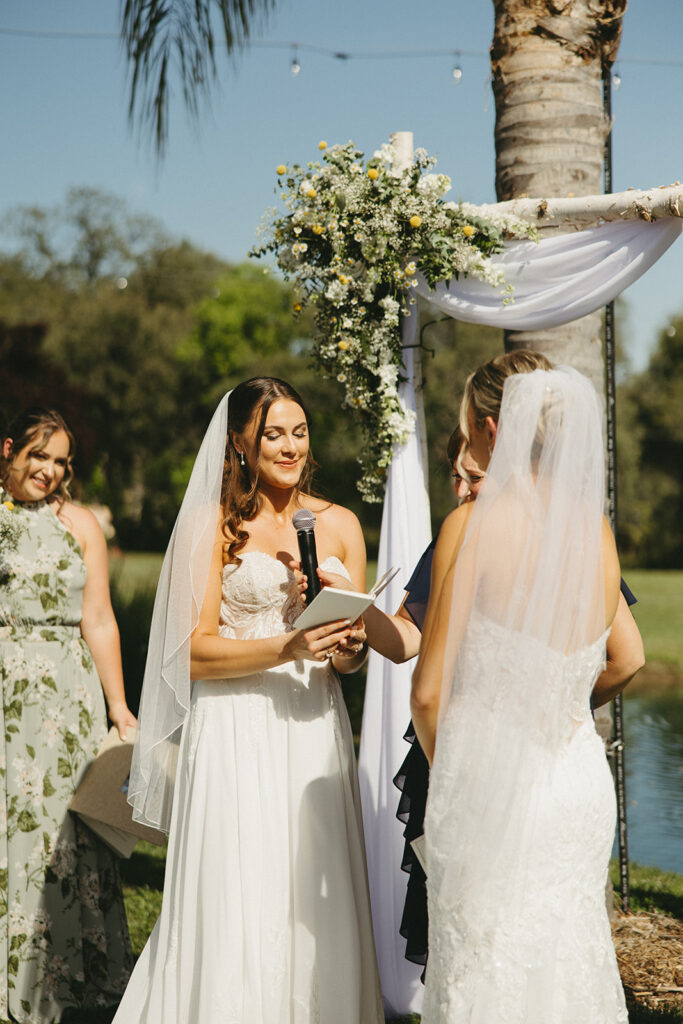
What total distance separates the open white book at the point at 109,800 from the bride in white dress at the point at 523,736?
2.11 meters

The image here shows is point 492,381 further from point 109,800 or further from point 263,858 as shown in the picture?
point 109,800

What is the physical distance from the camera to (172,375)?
41000 mm

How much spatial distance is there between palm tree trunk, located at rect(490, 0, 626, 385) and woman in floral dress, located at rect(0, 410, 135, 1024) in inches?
105

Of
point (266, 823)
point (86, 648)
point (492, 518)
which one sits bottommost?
point (266, 823)

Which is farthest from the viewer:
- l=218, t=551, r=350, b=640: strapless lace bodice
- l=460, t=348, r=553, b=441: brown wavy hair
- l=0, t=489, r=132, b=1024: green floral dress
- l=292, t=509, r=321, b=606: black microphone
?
l=0, t=489, r=132, b=1024: green floral dress

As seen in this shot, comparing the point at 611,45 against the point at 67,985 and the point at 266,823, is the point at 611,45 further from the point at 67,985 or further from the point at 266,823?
the point at 67,985

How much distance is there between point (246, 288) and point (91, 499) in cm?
1660

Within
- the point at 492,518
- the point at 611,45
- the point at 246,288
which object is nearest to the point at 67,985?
the point at 492,518

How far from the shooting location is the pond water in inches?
308

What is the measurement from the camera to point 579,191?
212 inches

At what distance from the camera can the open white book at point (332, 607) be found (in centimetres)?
288

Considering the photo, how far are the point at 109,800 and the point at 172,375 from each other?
37761mm

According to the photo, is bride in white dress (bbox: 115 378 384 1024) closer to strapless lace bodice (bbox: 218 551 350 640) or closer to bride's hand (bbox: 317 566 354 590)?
strapless lace bodice (bbox: 218 551 350 640)

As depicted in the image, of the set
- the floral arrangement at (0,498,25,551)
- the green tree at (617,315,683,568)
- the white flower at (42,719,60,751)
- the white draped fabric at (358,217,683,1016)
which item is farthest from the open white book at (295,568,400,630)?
the green tree at (617,315,683,568)
